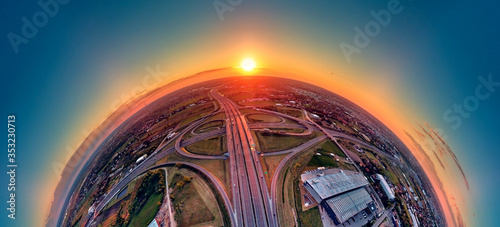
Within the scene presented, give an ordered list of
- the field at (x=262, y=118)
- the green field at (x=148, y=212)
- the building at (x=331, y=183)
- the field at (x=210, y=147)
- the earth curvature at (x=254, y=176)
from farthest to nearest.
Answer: the field at (x=262, y=118), the field at (x=210, y=147), the earth curvature at (x=254, y=176), the building at (x=331, y=183), the green field at (x=148, y=212)

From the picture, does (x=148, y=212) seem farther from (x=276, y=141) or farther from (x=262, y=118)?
(x=262, y=118)

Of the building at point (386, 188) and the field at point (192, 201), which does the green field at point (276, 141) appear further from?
the building at point (386, 188)

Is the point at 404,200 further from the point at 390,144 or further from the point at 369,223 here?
the point at 390,144

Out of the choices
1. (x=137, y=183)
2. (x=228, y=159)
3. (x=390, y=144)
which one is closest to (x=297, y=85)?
(x=390, y=144)

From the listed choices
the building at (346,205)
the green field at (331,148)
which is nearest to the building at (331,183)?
the building at (346,205)

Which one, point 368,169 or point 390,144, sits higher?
point 390,144

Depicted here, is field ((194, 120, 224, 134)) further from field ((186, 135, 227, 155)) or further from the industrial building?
the industrial building
